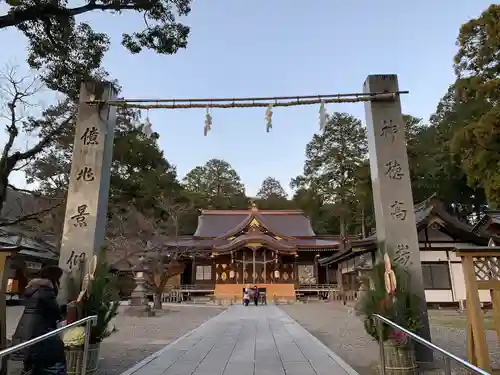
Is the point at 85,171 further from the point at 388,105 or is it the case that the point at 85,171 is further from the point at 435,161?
the point at 435,161

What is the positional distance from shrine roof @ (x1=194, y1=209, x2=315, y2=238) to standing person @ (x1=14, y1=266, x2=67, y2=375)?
1190 inches

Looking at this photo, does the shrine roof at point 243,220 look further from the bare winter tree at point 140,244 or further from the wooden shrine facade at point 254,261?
the bare winter tree at point 140,244

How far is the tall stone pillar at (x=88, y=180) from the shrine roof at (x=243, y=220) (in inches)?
1116

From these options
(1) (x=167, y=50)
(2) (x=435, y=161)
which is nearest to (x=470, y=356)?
(1) (x=167, y=50)

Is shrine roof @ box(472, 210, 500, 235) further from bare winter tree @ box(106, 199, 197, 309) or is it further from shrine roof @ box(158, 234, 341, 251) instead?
bare winter tree @ box(106, 199, 197, 309)

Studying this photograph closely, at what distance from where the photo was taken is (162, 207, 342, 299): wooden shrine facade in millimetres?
28547

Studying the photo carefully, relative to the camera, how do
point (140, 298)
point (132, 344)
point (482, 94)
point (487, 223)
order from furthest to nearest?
point (487, 223)
point (140, 298)
point (482, 94)
point (132, 344)

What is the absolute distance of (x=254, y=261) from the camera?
29.1m

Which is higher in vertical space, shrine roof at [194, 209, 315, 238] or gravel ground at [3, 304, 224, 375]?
shrine roof at [194, 209, 315, 238]

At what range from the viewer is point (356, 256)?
2067 cm

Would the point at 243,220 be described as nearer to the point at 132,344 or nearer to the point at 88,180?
the point at 132,344

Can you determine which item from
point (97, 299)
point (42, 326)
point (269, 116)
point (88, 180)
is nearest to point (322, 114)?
point (269, 116)

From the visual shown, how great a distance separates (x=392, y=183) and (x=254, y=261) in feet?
78.5

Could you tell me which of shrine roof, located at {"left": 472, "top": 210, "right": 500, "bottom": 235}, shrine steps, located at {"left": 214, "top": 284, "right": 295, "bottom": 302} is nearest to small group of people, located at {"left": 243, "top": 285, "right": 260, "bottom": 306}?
shrine steps, located at {"left": 214, "top": 284, "right": 295, "bottom": 302}
